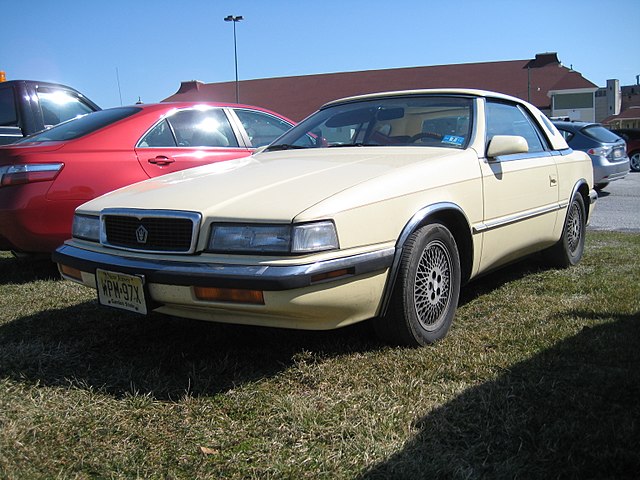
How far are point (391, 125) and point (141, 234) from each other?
1.84 m

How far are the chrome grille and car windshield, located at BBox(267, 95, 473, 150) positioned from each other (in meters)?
1.52

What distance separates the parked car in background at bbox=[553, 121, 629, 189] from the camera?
35.2 ft

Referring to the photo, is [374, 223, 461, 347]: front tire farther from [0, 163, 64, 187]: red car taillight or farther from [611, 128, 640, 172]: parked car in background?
[611, 128, 640, 172]: parked car in background

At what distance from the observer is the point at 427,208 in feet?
10.4

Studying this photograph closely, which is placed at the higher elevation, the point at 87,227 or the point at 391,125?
the point at 391,125

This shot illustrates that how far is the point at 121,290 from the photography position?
9.61ft

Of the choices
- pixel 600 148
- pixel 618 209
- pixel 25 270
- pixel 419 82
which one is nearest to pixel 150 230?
pixel 25 270

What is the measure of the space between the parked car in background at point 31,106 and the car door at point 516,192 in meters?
4.91

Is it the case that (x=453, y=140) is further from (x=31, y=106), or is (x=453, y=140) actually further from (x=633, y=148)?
(x=633, y=148)

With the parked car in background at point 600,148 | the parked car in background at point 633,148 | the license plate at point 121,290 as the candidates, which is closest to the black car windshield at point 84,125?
the license plate at point 121,290

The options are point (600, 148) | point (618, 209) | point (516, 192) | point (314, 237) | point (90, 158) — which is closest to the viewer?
point (314, 237)

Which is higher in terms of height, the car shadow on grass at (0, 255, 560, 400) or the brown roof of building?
the brown roof of building

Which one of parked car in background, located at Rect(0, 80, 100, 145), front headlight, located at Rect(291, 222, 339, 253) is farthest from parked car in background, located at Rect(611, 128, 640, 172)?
front headlight, located at Rect(291, 222, 339, 253)

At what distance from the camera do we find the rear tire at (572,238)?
16.1 ft
